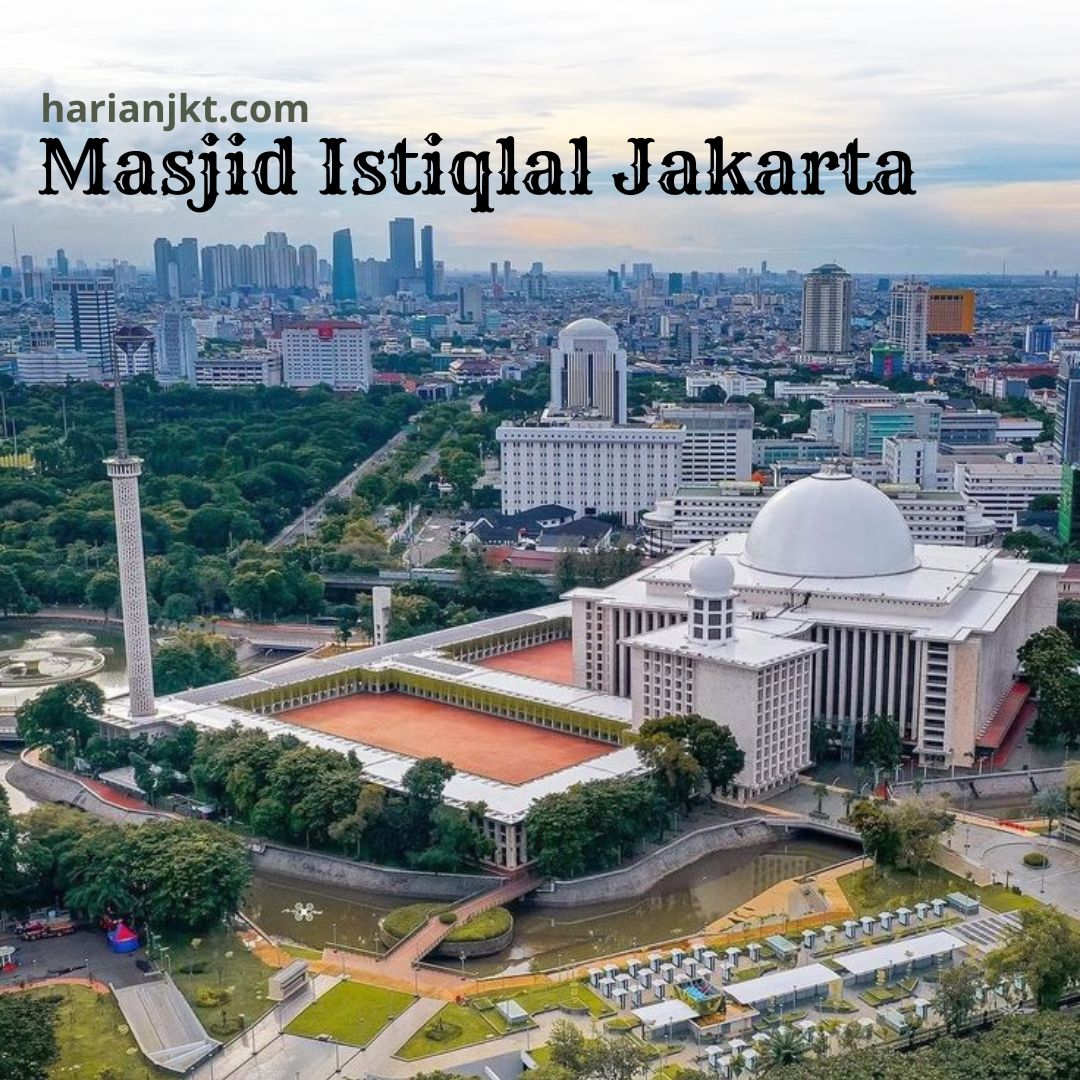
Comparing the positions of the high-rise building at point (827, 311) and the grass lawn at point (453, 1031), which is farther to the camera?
the high-rise building at point (827, 311)

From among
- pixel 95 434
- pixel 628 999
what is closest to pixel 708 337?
pixel 95 434

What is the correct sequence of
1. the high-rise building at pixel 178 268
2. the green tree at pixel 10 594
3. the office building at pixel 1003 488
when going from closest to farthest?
the green tree at pixel 10 594 < the office building at pixel 1003 488 < the high-rise building at pixel 178 268

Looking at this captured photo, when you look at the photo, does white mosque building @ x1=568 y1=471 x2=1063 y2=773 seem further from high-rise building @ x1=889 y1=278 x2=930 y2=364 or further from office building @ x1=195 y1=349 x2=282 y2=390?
high-rise building @ x1=889 y1=278 x2=930 y2=364

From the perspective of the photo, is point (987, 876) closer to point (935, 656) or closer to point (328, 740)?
point (935, 656)

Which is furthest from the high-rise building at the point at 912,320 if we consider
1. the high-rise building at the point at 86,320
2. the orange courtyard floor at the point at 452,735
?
the orange courtyard floor at the point at 452,735

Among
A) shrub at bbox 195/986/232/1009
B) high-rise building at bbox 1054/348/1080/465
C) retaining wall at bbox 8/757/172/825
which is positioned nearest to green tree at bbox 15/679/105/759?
retaining wall at bbox 8/757/172/825

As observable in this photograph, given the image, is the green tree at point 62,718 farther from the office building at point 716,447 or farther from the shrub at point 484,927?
the office building at point 716,447
